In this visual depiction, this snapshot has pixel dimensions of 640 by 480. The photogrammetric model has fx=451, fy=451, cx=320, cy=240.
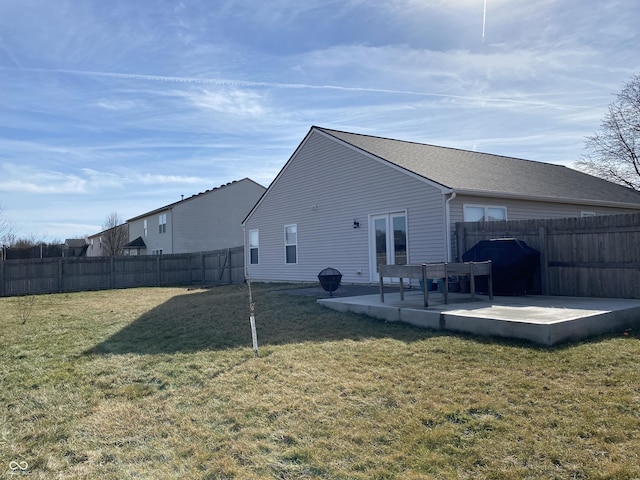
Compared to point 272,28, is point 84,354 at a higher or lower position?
lower

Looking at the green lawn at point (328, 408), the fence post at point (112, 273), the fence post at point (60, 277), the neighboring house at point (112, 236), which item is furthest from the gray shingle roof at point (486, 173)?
the neighboring house at point (112, 236)

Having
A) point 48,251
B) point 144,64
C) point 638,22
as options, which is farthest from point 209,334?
point 48,251

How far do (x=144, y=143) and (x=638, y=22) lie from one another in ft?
58.9

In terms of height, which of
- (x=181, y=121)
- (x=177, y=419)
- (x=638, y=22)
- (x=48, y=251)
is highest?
(x=638, y=22)

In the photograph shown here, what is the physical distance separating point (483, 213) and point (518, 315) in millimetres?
6393

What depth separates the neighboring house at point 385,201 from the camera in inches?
483

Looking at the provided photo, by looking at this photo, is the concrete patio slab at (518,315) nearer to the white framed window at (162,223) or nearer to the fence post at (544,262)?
the fence post at (544,262)

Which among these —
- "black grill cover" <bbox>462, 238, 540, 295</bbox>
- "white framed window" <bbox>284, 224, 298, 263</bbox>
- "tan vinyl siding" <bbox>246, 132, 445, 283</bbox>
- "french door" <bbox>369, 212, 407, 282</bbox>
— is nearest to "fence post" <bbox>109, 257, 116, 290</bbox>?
"tan vinyl siding" <bbox>246, 132, 445, 283</bbox>

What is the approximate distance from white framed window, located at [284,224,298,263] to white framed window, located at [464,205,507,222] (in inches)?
278

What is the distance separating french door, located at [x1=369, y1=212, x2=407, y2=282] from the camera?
1303cm

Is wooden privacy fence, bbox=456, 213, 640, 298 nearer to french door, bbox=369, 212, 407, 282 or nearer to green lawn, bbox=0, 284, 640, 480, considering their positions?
french door, bbox=369, 212, 407, 282

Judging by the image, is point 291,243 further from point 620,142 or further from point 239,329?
point 620,142

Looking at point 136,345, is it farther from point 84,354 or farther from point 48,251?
point 48,251

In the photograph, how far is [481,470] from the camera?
3.06 m
